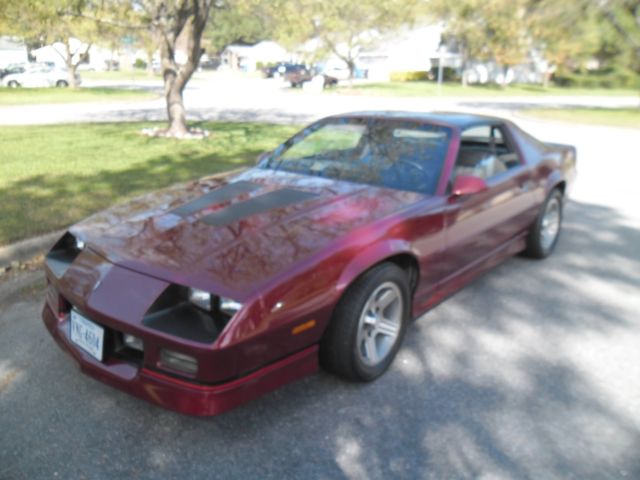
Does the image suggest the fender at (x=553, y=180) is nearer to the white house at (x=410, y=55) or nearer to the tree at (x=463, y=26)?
the tree at (x=463, y=26)

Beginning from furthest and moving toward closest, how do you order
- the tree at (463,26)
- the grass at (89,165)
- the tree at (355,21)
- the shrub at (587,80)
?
1. the shrub at (587,80)
2. the tree at (463,26)
3. the tree at (355,21)
4. the grass at (89,165)

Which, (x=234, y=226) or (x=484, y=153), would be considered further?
(x=484, y=153)

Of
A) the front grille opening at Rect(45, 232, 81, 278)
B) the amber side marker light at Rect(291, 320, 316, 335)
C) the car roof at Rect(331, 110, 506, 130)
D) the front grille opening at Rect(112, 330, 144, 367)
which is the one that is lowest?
the front grille opening at Rect(112, 330, 144, 367)

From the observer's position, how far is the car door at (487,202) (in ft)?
12.1

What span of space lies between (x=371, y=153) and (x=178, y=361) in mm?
2133

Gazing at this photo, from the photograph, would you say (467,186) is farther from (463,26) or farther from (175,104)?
(463,26)

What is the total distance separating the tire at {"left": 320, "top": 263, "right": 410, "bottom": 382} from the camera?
113 inches

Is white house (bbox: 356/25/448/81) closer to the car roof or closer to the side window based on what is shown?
the side window

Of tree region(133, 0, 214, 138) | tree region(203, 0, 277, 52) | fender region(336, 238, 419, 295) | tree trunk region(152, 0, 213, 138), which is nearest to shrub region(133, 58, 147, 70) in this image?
tree region(203, 0, 277, 52)

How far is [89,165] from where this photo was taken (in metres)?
8.35

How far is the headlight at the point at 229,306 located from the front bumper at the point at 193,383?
0.29m

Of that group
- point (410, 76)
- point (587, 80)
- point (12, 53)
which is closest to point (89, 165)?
point (410, 76)

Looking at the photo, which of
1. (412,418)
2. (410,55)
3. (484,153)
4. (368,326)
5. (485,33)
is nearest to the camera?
(412,418)

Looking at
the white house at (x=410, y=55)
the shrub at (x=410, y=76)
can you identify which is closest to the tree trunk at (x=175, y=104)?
the shrub at (x=410, y=76)
